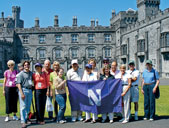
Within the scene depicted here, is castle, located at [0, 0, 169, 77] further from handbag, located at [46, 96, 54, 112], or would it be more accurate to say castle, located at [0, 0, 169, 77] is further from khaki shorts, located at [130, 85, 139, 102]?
handbag, located at [46, 96, 54, 112]

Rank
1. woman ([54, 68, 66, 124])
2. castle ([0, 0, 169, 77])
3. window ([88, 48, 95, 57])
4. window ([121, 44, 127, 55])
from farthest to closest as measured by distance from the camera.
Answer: window ([88, 48, 95, 57])
castle ([0, 0, 169, 77])
window ([121, 44, 127, 55])
woman ([54, 68, 66, 124])

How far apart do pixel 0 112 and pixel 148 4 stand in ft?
139

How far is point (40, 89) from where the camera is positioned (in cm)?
821

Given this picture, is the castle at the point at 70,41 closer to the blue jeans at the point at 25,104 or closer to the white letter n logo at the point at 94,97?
the white letter n logo at the point at 94,97

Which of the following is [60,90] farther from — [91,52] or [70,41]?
[70,41]

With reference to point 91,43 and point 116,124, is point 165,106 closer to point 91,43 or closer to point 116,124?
point 116,124

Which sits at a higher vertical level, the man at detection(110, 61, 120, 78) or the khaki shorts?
the man at detection(110, 61, 120, 78)

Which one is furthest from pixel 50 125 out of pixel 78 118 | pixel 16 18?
pixel 16 18

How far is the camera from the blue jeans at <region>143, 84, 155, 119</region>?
27.8ft

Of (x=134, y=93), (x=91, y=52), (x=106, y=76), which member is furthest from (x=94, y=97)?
(x=91, y=52)

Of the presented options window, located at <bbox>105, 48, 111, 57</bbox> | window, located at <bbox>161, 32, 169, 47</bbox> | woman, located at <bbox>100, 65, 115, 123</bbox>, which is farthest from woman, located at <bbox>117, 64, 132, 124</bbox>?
window, located at <bbox>105, 48, 111, 57</bbox>

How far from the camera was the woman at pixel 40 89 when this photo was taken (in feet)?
26.9

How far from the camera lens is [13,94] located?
347 inches

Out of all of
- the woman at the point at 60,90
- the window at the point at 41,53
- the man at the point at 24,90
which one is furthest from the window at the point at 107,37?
the man at the point at 24,90
